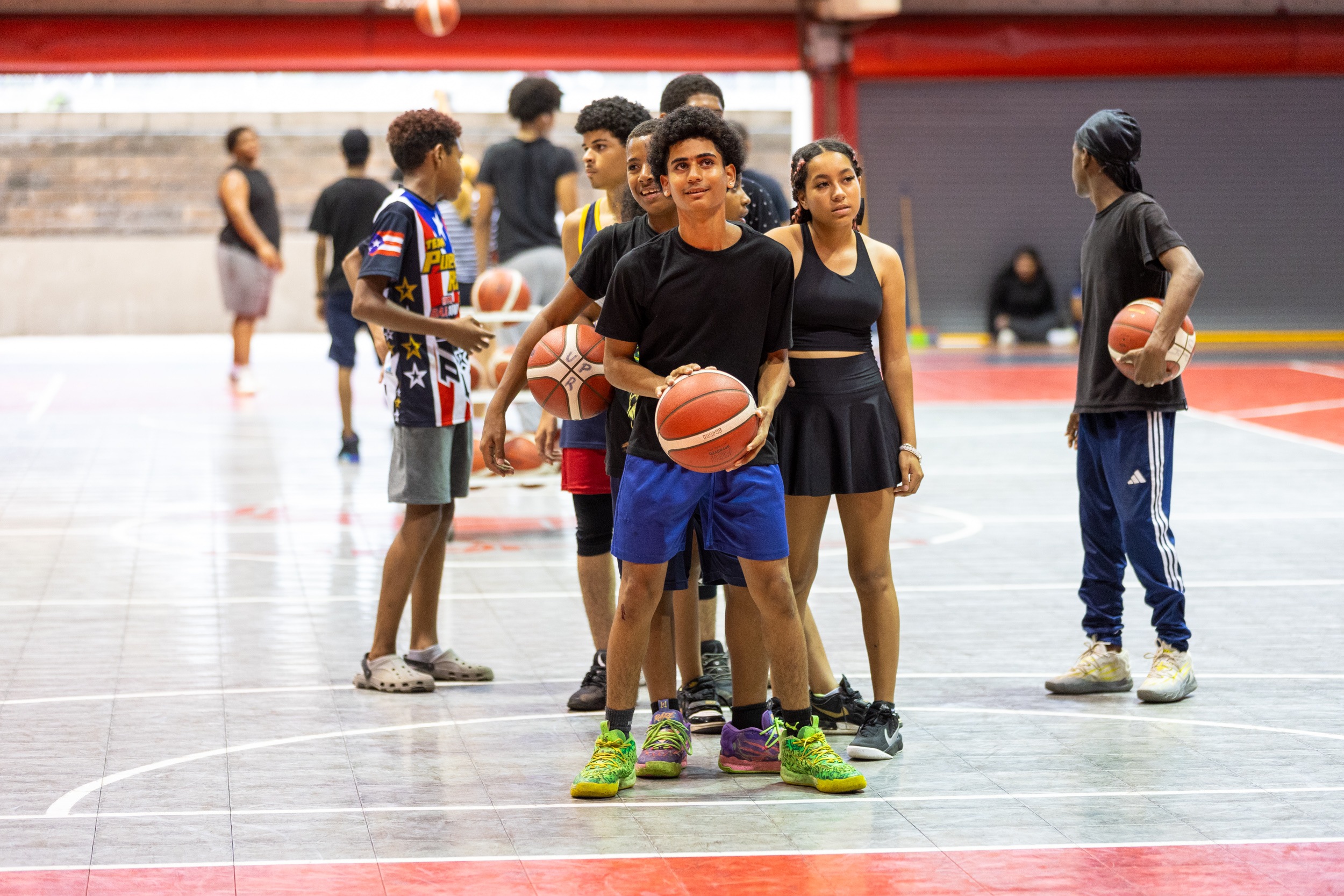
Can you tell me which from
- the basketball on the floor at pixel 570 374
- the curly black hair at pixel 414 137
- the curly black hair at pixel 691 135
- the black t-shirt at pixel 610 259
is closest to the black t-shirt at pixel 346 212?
the curly black hair at pixel 414 137

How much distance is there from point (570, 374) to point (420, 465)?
0.94 m

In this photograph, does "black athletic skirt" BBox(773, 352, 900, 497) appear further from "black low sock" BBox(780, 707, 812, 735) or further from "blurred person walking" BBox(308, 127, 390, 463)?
"blurred person walking" BBox(308, 127, 390, 463)

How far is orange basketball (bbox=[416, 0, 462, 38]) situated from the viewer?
61.3ft

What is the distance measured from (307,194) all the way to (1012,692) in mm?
19425

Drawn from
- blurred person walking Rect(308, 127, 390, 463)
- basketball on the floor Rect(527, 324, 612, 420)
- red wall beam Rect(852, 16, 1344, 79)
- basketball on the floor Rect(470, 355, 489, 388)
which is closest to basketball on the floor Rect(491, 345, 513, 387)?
basketball on the floor Rect(470, 355, 489, 388)

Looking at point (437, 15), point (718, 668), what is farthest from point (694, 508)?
point (437, 15)

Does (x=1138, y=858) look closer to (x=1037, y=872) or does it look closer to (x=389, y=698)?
(x=1037, y=872)

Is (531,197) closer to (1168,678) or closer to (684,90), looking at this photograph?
(684,90)

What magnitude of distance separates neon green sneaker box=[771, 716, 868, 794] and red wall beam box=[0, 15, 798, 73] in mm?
17260

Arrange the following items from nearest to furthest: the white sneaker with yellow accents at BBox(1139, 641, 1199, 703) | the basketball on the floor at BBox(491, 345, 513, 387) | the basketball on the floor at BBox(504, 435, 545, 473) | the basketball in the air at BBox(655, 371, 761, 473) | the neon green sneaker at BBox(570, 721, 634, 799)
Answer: the basketball in the air at BBox(655, 371, 761, 473)
the neon green sneaker at BBox(570, 721, 634, 799)
the white sneaker with yellow accents at BBox(1139, 641, 1199, 703)
the basketball on the floor at BBox(491, 345, 513, 387)
the basketball on the floor at BBox(504, 435, 545, 473)

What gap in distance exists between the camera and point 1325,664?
20.3 feet

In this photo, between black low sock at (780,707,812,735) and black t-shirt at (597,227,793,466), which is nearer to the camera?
black t-shirt at (597,227,793,466)

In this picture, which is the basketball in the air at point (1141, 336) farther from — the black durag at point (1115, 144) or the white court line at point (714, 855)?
the white court line at point (714, 855)

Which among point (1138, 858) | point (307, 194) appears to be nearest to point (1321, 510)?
point (1138, 858)
